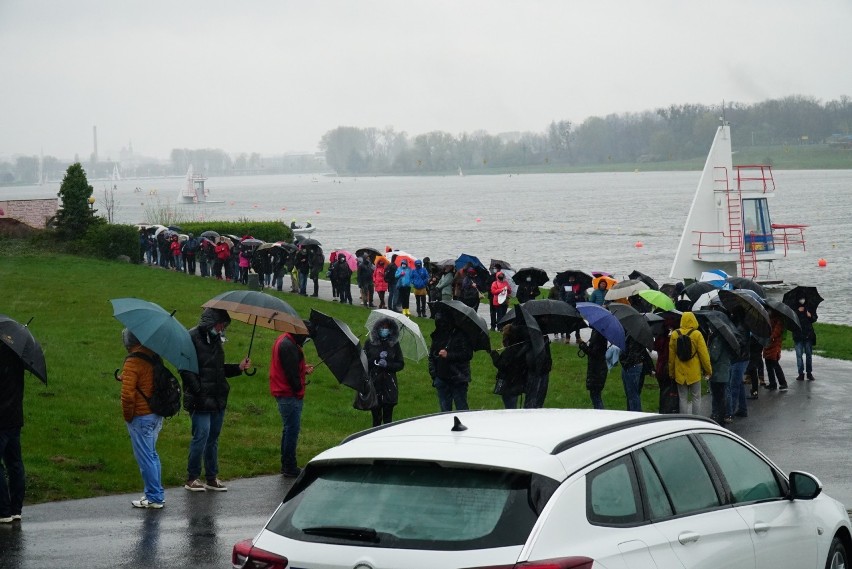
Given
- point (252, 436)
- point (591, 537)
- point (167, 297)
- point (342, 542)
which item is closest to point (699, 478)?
point (591, 537)

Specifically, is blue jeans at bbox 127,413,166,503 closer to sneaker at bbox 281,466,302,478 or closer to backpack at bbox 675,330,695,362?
sneaker at bbox 281,466,302,478

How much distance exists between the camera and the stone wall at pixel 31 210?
50969mm

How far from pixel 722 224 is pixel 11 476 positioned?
107 ft

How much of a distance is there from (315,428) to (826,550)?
9432 millimetres

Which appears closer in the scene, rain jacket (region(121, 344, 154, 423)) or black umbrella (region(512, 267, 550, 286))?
rain jacket (region(121, 344, 154, 423))

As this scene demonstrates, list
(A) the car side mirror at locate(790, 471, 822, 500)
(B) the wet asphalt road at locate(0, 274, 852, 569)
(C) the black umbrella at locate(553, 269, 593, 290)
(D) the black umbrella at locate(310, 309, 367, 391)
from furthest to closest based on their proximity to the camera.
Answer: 1. (C) the black umbrella at locate(553, 269, 593, 290)
2. (D) the black umbrella at locate(310, 309, 367, 391)
3. (B) the wet asphalt road at locate(0, 274, 852, 569)
4. (A) the car side mirror at locate(790, 471, 822, 500)

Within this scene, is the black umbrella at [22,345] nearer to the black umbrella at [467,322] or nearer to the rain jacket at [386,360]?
the rain jacket at [386,360]

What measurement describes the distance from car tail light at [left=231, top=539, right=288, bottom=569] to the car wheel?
348cm

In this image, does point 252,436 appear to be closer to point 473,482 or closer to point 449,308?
point 449,308

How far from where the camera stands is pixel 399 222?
11856 cm

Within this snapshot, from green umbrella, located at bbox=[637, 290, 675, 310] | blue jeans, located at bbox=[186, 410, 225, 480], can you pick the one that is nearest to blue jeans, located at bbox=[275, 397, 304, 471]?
blue jeans, located at bbox=[186, 410, 225, 480]

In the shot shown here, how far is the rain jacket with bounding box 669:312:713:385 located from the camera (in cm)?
1513

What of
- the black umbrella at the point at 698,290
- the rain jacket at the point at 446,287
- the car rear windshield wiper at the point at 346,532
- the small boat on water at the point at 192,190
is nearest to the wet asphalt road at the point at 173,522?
the car rear windshield wiper at the point at 346,532

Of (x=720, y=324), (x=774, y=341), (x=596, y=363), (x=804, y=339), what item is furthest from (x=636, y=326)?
(x=804, y=339)
